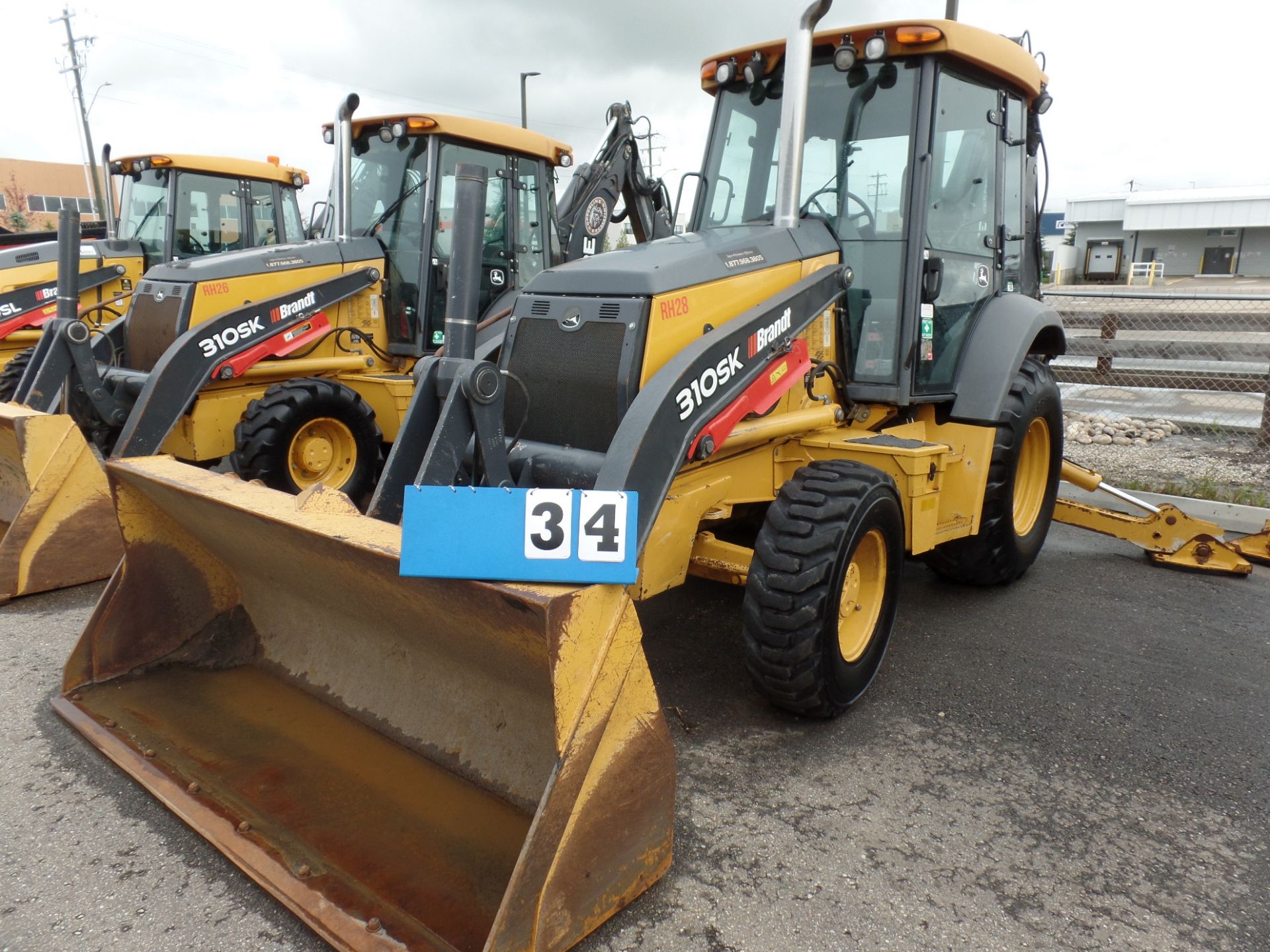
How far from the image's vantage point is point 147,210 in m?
9.02

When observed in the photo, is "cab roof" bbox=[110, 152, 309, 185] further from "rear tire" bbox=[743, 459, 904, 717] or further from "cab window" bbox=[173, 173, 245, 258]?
"rear tire" bbox=[743, 459, 904, 717]

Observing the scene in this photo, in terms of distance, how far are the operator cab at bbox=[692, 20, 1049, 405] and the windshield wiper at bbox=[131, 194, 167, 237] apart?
258 inches

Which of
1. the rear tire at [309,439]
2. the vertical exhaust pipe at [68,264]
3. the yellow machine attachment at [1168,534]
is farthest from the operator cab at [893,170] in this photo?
the vertical exhaust pipe at [68,264]

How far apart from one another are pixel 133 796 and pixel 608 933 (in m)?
1.62

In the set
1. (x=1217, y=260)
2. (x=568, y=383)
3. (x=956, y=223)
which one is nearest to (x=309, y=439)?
(x=568, y=383)

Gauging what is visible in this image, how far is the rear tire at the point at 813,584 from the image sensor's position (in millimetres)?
3121

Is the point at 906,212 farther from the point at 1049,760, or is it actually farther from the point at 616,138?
the point at 616,138

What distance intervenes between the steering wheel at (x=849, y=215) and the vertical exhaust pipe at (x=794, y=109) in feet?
1.25

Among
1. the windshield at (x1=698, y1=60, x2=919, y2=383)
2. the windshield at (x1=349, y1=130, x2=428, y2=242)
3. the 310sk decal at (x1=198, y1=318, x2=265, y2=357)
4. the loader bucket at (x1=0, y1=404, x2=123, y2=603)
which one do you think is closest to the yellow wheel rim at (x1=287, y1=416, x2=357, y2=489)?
the 310sk decal at (x1=198, y1=318, x2=265, y2=357)

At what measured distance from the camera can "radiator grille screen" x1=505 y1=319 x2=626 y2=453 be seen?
10.6 ft

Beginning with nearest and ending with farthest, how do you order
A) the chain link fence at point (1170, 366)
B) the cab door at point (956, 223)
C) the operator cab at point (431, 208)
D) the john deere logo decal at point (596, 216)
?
the cab door at point (956, 223) < the operator cab at point (431, 208) < the john deere logo decal at point (596, 216) < the chain link fence at point (1170, 366)

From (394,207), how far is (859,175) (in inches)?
151

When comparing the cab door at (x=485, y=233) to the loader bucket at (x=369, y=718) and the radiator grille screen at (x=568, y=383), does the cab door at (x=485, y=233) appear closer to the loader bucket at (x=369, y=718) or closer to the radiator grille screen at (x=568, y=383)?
the radiator grille screen at (x=568, y=383)

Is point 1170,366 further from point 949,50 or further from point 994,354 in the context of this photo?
point 949,50
